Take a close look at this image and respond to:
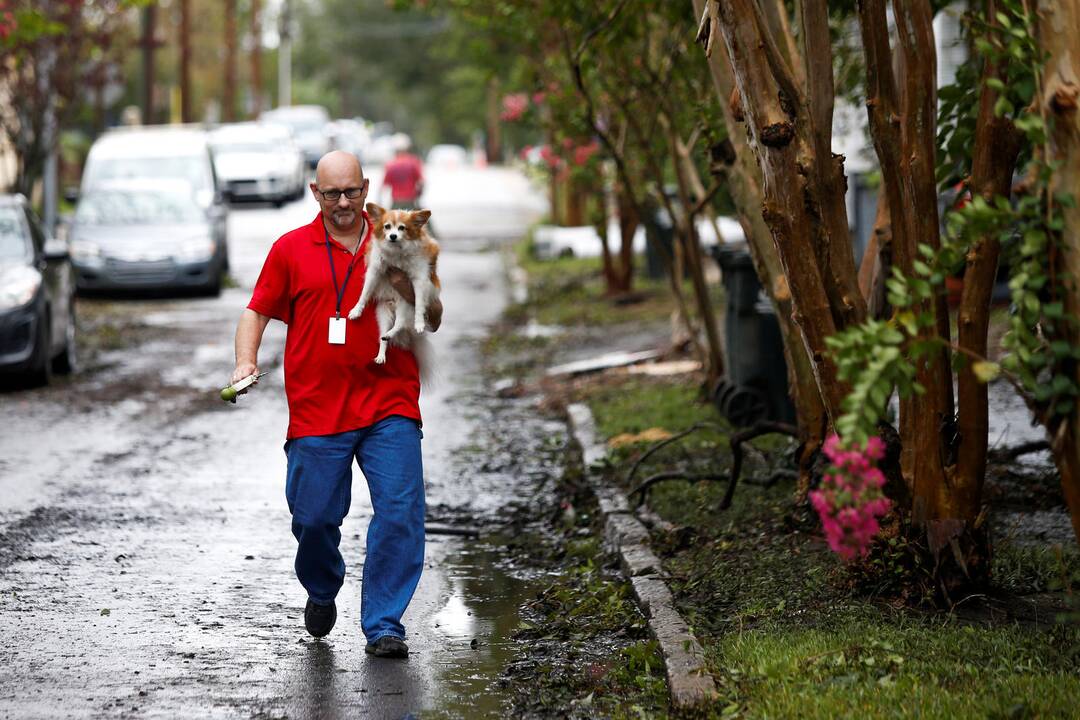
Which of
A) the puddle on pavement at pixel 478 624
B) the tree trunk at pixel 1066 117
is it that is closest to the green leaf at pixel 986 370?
the tree trunk at pixel 1066 117

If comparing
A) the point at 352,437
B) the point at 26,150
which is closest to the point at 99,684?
the point at 352,437

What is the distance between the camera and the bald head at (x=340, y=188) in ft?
20.5

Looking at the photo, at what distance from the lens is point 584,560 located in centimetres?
828

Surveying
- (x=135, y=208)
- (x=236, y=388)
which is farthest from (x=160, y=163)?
(x=236, y=388)

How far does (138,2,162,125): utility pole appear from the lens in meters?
40.0

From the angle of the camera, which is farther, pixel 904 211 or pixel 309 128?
pixel 309 128

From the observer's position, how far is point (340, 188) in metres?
6.25

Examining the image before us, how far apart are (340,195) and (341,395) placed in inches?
30.1

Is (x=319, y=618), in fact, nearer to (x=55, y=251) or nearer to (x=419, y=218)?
(x=419, y=218)

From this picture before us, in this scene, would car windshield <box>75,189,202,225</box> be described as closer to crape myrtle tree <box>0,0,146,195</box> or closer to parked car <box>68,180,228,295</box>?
parked car <box>68,180,228,295</box>

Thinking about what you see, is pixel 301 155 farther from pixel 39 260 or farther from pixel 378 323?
pixel 378 323

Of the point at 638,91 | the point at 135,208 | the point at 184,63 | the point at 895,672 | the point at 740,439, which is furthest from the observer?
the point at 184,63

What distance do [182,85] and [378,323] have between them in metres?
41.5

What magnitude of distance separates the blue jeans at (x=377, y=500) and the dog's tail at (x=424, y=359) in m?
0.26
